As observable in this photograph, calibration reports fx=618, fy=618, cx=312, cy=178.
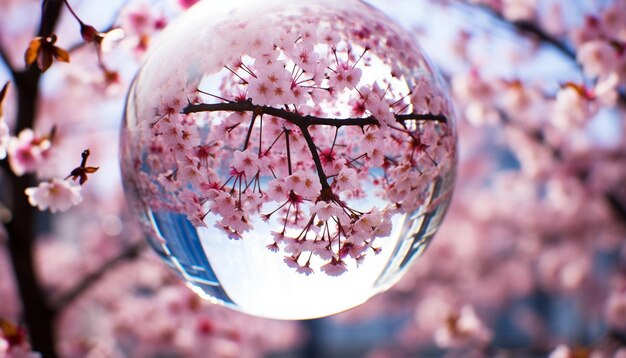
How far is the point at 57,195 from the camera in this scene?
48.6 inches

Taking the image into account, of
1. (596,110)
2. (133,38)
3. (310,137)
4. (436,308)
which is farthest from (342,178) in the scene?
(436,308)

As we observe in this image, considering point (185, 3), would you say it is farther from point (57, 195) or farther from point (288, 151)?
point (288, 151)

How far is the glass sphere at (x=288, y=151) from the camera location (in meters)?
0.82

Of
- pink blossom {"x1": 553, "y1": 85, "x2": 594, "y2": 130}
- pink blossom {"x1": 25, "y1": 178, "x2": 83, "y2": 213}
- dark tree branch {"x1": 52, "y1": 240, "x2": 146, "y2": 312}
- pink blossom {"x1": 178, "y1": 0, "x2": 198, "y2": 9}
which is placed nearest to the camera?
pink blossom {"x1": 25, "y1": 178, "x2": 83, "y2": 213}

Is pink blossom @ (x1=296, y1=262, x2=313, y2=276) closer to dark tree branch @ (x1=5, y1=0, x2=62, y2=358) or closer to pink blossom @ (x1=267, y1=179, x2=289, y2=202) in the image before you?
pink blossom @ (x1=267, y1=179, x2=289, y2=202)

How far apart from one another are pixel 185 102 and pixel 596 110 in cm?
150

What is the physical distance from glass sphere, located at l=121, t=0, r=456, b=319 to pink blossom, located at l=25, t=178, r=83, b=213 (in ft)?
0.99

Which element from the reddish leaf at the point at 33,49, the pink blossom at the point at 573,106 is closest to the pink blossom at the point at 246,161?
the reddish leaf at the point at 33,49

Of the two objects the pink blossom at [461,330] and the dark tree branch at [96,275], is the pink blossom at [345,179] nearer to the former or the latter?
the dark tree branch at [96,275]

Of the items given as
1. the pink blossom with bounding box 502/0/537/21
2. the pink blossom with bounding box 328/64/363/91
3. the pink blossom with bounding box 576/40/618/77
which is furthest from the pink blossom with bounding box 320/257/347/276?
the pink blossom with bounding box 502/0/537/21

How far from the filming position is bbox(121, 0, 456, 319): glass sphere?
82 cm

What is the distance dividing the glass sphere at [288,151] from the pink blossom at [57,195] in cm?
30

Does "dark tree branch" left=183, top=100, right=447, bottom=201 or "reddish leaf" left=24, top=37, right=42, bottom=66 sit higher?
"reddish leaf" left=24, top=37, right=42, bottom=66

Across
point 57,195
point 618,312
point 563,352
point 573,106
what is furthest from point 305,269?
point 618,312
